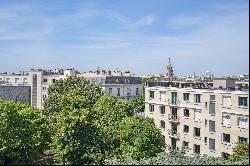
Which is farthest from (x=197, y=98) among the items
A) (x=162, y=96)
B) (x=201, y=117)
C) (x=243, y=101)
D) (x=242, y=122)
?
(x=243, y=101)

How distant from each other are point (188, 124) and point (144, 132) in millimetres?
14158

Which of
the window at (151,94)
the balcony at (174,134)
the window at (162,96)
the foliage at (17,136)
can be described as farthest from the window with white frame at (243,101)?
the foliage at (17,136)

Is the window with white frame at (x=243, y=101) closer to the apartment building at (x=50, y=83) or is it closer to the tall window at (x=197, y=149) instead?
the tall window at (x=197, y=149)

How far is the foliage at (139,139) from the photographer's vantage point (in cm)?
5431

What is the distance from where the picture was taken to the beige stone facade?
57969 millimetres

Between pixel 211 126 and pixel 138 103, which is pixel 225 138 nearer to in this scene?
pixel 211 126

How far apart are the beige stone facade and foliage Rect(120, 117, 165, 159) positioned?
406 inches

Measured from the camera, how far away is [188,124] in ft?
220

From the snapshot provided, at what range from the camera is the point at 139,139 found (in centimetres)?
5441

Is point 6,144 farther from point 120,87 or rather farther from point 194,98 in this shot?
point 120,87

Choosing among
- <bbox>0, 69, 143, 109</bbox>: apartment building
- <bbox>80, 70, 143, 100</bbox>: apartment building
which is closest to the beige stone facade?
<bbox>80, 70, 143, 100</bbox>: apartment building

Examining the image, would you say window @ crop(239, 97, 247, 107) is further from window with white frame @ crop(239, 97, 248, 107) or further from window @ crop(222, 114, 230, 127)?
window @ crop(222, 114, 230, 127)

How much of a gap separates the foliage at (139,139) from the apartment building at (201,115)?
10350mm

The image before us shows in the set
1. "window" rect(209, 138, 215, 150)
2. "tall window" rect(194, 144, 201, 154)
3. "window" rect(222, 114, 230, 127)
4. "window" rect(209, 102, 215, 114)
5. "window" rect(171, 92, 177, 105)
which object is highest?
"window" rect(171, 92, 177, 105)
